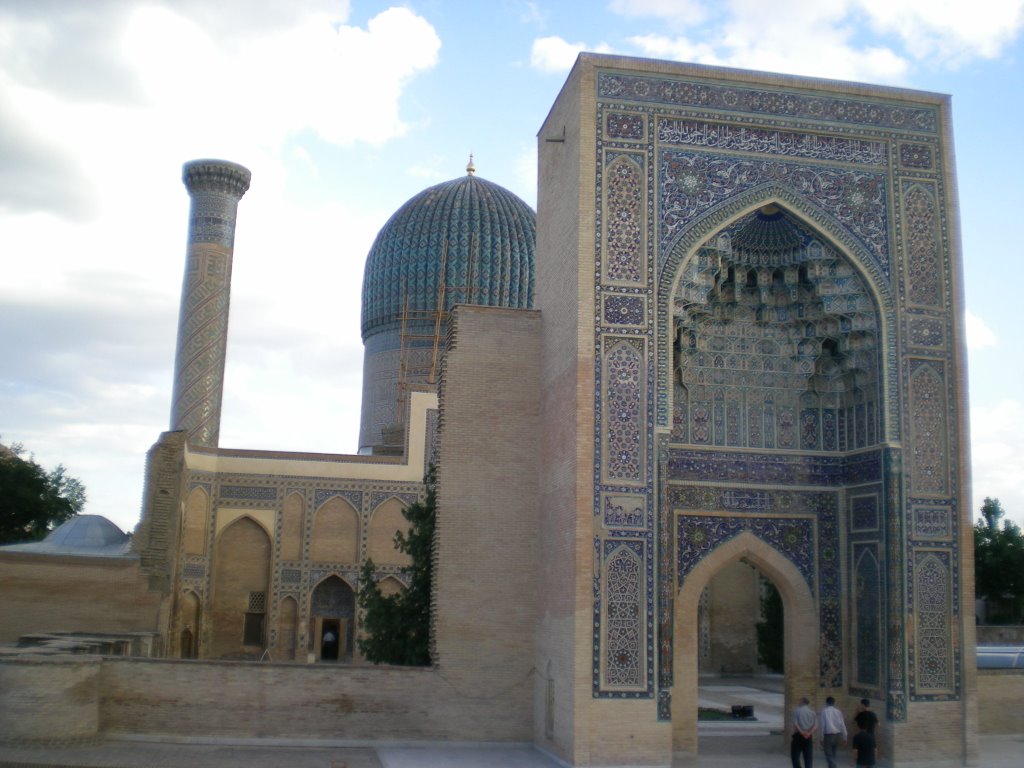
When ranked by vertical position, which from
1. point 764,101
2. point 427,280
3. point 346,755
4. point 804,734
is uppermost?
point 427,280

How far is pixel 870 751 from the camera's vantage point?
308 inches

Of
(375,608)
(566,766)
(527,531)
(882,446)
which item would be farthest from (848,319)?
(375,608)

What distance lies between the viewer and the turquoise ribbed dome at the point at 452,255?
20719 millimetres

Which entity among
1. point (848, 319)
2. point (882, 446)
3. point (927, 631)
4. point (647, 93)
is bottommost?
point (927, 631)

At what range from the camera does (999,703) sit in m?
10.1

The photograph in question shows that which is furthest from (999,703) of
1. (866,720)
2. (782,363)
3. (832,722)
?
(782,363)

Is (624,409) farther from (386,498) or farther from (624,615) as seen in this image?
(386,498)

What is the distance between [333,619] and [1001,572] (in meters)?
13.2

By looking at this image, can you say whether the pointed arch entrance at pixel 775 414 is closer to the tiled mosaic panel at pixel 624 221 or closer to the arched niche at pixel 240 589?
the tiled mosaic panel at pixel 624 221

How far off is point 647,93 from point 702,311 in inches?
71.5

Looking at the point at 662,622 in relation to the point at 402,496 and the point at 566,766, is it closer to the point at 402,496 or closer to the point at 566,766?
the point at 566,766

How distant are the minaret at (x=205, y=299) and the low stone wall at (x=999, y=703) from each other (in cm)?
1154

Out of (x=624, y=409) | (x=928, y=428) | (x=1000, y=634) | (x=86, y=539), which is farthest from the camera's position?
(x=1000, y=634)

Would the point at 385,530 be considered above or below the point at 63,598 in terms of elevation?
above
